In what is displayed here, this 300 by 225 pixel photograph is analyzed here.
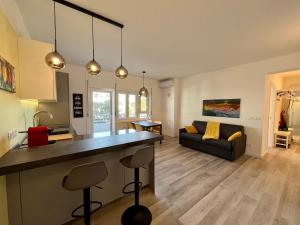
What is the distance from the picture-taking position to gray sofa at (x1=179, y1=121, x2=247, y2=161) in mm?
3661

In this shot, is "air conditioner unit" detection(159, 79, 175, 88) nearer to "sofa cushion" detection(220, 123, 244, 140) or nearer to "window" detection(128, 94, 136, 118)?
"window" detection(128, 94, 136, 118)

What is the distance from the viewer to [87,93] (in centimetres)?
485

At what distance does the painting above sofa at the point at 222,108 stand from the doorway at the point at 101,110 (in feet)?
12.1

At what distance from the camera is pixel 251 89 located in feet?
13.4

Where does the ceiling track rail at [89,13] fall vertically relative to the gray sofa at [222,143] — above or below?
above

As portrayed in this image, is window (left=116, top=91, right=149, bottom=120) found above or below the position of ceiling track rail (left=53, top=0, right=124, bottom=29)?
below

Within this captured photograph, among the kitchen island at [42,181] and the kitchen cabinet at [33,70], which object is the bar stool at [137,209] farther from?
the kitchen cabinet at [33,70]

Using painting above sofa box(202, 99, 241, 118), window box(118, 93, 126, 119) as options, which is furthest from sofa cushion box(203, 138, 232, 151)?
window box(118, 93, 126, 119)

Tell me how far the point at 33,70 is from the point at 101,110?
3.27 meters

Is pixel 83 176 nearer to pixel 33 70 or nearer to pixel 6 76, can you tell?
pixel 6 76

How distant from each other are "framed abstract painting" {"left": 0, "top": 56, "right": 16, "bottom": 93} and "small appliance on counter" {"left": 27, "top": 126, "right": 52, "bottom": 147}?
0.53 m

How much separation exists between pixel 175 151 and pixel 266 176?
2.25 m

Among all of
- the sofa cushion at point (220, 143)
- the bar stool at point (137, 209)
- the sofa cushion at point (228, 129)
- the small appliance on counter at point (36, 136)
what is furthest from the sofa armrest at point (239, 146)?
the small appliance on counter at point (36, 136)

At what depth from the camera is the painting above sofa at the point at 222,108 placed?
4.41m
